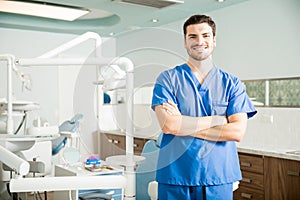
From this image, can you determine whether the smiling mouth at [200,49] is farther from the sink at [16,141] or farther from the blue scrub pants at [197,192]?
the sink at [16,141]

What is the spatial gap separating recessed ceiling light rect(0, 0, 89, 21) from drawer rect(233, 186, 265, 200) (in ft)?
8.69

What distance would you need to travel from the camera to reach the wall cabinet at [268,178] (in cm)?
257

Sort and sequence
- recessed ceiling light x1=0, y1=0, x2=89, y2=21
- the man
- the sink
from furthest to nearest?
1. recessed ceiling light x1=0, y1=0, x2=89, y2=21
2. the sink
3. the man

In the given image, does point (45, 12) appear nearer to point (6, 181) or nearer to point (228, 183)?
point (6, 181)

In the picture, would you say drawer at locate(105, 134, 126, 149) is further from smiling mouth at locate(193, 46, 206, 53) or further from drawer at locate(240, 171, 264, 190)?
drawer at locate(240, 171, 264, 190)

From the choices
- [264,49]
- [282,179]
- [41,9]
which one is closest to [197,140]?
[282,179]

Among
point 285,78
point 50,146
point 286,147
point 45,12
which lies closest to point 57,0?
point 45,12

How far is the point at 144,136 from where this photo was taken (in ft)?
3.90

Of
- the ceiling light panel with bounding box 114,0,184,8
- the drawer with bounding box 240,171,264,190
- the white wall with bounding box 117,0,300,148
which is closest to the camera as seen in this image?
the drawer with bounding box 240,171,264,190

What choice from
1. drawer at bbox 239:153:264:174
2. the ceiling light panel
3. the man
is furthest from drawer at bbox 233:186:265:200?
the ceiling light panel

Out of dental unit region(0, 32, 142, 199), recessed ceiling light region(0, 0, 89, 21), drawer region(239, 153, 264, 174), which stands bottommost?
drawer region(239, 153, 264, 174)

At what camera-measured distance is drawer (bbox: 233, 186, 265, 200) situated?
283cm

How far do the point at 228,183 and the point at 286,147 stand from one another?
6.39ft

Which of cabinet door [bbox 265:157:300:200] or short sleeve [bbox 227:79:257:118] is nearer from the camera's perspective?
short sleeve [bbox 227:79:257:118]
